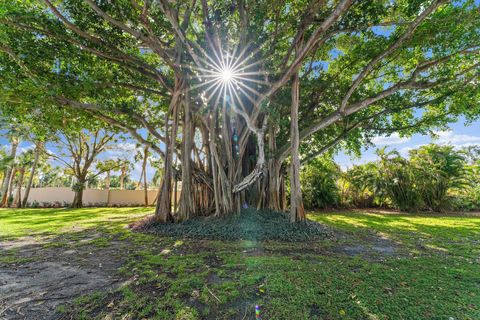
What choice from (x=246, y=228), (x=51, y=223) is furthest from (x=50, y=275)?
(x=51, y=223)

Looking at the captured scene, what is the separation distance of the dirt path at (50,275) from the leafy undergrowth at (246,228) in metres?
1.22

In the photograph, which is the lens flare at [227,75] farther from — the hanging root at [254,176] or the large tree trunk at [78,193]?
the large tree trunk at [78,193]

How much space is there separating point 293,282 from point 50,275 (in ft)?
8.35

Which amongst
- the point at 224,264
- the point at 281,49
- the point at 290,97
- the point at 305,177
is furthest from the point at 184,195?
the point at 305,177

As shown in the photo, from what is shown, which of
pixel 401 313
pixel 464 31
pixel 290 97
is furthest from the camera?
pixel 290 97

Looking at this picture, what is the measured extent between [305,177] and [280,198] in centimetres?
419

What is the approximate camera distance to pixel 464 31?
13.9 feet

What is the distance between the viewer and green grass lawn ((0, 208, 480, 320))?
1638 millimetres

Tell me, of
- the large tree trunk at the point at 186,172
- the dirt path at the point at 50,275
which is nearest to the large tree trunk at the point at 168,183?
the large tree trunk at the point at 186,172

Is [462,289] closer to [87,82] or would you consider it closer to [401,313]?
[401,313]

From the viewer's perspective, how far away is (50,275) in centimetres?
236

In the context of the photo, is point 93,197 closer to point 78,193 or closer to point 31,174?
point 78,193

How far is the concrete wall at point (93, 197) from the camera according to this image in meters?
15.0

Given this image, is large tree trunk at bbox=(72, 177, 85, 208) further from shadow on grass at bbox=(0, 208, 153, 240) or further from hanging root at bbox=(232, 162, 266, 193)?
hanging root at bbox=(232, 162, 266, 193)
